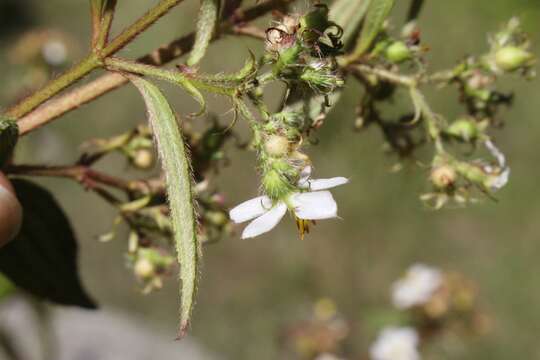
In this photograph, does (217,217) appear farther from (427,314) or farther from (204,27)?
(427,314)

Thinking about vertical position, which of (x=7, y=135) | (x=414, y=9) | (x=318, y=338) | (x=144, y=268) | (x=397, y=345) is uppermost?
(x=7, y=135)

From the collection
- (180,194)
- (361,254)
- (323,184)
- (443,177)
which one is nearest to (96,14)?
(180,194)

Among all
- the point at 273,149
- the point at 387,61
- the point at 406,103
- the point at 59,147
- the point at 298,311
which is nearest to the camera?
the point at 273,149

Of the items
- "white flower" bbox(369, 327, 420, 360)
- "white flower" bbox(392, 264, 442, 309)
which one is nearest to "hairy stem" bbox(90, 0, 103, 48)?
"white flower" bbox(392, 264, 442, 309)

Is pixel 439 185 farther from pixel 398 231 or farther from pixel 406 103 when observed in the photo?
pixel 398 231

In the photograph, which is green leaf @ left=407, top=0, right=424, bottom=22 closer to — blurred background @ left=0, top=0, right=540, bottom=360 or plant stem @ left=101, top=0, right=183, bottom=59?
plant stem @ left=101, top=0, right=183, bottom=59

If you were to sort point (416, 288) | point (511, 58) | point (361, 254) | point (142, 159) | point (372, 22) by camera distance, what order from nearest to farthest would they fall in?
point (372, 22) < point (511, 58) < point (142, 159) < point (416, 288) < point (361, 254)

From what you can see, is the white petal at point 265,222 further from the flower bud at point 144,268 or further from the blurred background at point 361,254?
the blurred background at point 361,254

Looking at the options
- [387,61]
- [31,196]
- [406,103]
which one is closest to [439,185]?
[387,61]
